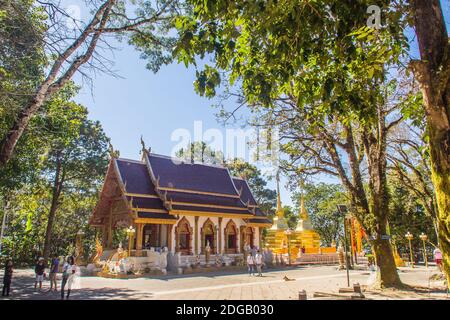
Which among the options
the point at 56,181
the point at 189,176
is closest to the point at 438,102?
the point at 189,176

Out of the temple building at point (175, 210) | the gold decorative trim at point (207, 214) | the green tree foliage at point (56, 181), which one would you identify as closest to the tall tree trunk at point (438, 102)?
the green tree foliage at point (56, 181)

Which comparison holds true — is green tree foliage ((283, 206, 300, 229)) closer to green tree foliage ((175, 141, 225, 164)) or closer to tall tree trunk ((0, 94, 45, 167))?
green tree foliage ((175, 141, 225, 164))

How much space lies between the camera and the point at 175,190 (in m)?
22.8

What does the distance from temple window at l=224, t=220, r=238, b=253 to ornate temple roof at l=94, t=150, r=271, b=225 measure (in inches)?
46.0

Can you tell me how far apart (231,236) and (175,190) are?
5.91 m

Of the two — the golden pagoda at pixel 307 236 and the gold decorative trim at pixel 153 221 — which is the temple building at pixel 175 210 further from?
the golden pagoda at pixel 307 236

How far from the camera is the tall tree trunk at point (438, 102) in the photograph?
9.91 feet

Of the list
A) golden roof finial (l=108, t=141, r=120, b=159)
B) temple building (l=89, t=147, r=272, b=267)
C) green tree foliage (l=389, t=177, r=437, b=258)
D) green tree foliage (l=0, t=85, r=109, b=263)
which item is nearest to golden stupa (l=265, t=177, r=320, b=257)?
temple building (l=89, t=147, r=272, b=267)

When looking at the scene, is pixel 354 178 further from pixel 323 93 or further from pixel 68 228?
pixel 68 228

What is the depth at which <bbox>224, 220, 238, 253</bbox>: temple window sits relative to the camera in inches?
957

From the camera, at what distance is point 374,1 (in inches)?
160

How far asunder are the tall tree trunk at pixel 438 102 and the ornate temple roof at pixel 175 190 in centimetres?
1770

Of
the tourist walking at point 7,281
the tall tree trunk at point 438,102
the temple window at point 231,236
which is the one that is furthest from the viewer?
the temple window at point 231,236
